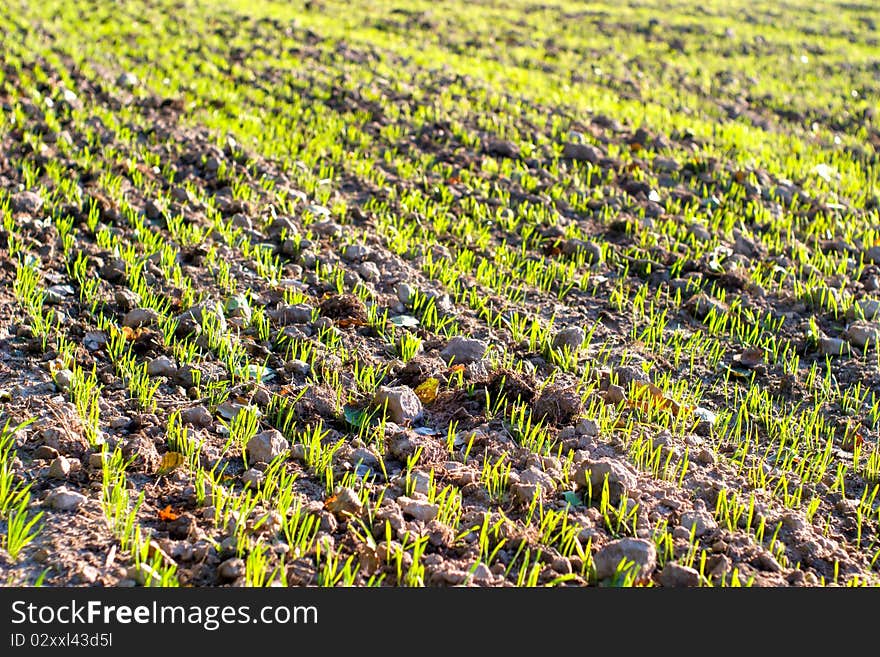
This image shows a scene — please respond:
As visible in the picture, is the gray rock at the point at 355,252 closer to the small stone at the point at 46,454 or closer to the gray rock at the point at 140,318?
the gray rock at the point at 140,318

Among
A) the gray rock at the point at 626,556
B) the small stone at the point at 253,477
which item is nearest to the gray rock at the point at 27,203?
the small stone at the point at 253,477

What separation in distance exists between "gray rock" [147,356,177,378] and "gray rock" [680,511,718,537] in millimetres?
1773

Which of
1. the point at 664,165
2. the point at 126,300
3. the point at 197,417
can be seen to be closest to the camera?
the point at 197,417

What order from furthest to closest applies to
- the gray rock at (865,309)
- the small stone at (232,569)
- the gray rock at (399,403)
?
the gray rock at (865,309)
the gray rock at (399,403)
the small stone at (232,569)

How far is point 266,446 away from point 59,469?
579mm

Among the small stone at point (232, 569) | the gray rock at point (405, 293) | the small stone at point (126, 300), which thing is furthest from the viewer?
the gray rock at point (405, 293)

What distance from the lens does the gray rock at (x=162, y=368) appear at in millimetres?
3084

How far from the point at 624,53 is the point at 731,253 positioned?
272 inches

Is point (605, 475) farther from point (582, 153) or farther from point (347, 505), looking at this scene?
point (582, 153)

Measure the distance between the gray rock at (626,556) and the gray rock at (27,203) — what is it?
3312 mm

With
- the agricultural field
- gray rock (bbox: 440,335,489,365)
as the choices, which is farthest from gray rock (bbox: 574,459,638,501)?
gray rock (bbox: 440,335,489,365)

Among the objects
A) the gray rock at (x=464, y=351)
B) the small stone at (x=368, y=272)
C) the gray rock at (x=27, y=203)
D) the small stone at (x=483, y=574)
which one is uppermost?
the gray rock at (x=27, y=203)

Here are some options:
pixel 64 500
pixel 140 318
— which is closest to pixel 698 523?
pixel 64 500

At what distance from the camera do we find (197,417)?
2.83 m
